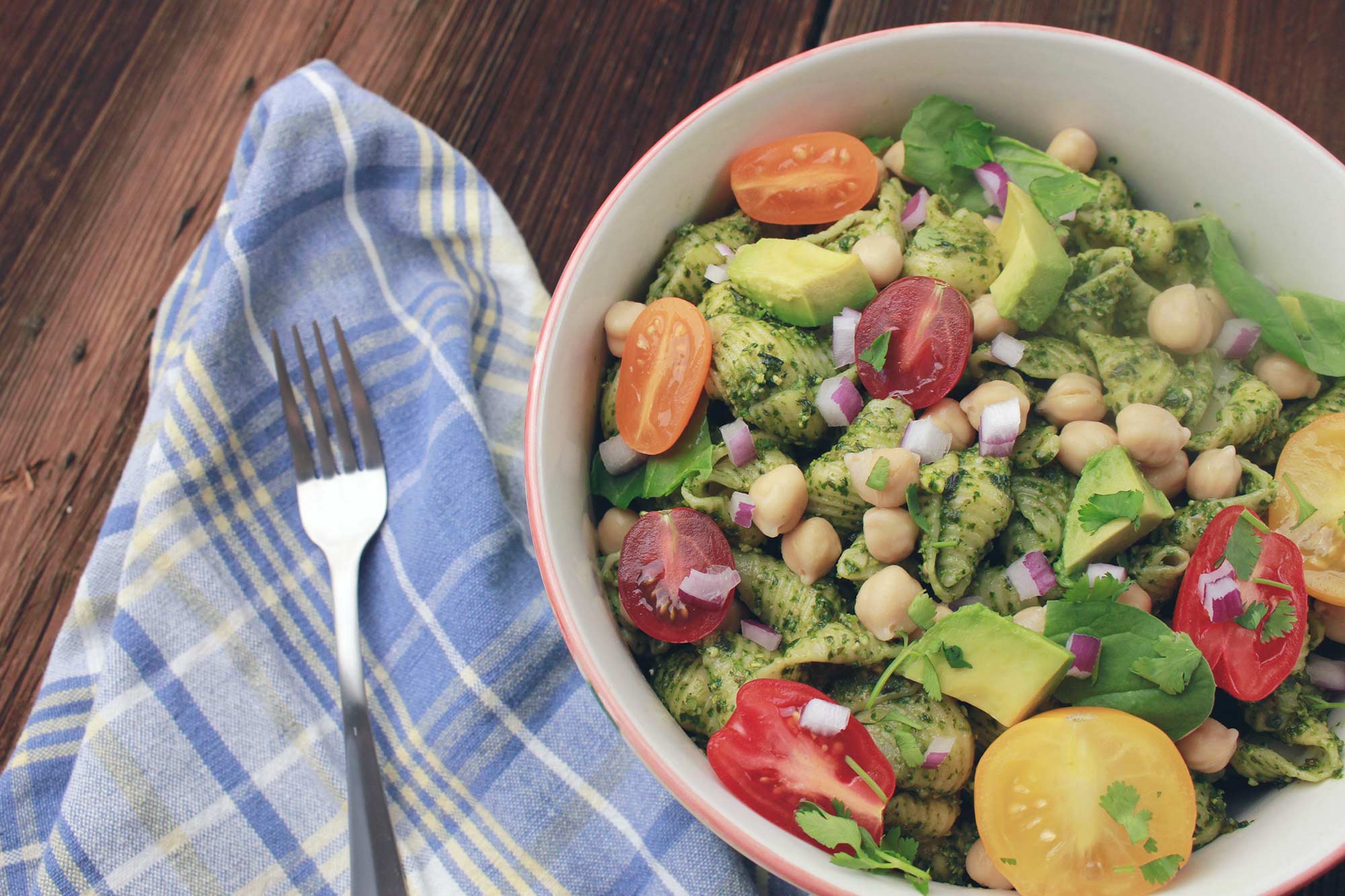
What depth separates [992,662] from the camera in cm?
202

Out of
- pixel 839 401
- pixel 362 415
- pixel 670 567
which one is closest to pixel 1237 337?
pixel 839 401

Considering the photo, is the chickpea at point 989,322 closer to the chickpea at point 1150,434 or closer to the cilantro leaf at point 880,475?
the chickpea at point 1150,434

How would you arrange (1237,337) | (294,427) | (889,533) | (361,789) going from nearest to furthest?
(889,533) < (1237,337) < (361,789) < (294,427)

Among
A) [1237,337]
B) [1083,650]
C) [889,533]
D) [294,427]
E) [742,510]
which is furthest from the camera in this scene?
[294,427]

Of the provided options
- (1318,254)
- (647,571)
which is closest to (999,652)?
(647,571)

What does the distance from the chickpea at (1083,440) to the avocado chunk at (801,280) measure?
551 mm

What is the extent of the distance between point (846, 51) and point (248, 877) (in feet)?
8.84

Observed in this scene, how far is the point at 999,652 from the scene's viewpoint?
2010mm

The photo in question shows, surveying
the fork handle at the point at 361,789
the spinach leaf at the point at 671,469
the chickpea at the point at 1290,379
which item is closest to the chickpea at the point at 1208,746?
the chickpea at the point at 1290,379

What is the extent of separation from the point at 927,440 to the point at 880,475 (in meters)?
0.21

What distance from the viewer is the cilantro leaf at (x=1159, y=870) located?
195cm

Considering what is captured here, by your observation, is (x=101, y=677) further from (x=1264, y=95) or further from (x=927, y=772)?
(x=1264, y=95)

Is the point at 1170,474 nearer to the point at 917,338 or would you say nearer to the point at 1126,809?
the point at 917,338

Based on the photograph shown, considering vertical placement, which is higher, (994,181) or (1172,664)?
(994,181)
